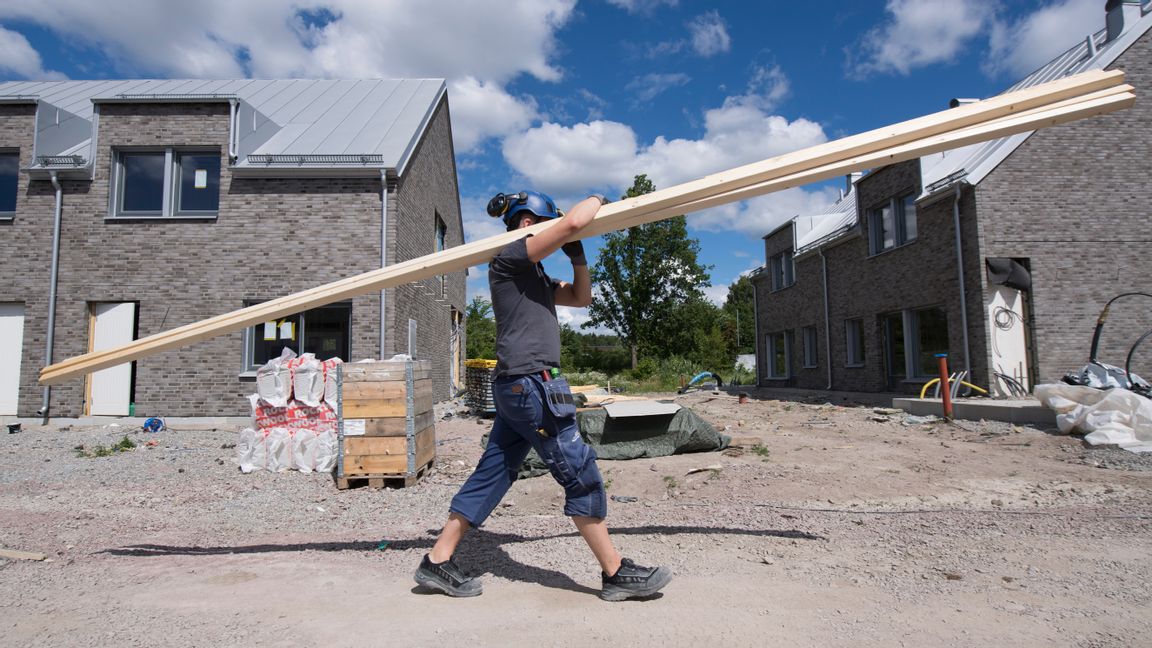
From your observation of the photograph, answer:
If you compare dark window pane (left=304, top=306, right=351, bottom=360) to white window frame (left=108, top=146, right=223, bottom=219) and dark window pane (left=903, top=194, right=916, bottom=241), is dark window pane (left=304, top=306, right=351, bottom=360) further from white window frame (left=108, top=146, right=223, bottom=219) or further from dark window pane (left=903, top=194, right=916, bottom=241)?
dark window pane (left=903, top=194, right=916, bottom=241)

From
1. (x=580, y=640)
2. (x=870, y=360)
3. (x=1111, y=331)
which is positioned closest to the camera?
(x=580, y=640)

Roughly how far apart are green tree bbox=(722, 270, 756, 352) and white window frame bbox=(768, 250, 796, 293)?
107 ft

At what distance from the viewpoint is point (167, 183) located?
41.5 feet

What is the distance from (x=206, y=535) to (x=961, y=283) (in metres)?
13.0

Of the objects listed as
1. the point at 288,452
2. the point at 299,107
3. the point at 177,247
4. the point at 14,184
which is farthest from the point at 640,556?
the point at 14,184

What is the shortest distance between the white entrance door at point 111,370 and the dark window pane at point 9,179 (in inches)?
123

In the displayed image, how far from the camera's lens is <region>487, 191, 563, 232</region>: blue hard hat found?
3336mm

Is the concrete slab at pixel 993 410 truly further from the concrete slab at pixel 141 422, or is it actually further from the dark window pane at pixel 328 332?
the concrete slab at pixel 141 422

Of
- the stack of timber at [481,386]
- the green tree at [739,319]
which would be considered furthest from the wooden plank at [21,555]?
the green tree at [739,319]

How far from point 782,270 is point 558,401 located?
21607 mm

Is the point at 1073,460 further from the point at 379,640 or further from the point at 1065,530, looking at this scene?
the point at 379,640

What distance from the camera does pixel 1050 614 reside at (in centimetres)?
262

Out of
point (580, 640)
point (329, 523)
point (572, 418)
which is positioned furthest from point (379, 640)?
point (329, 523)

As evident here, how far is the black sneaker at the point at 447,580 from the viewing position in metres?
2.99
